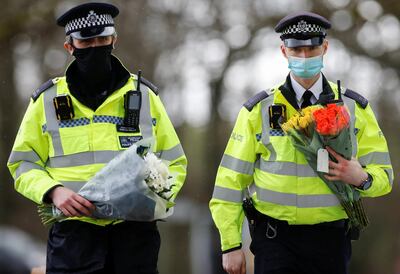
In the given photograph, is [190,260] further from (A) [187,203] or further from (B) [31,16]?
(B) [31,16]

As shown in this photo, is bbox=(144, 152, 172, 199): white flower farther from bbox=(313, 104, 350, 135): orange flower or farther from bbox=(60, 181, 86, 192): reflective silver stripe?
bbox=(313, 104, 350, 135): orange flower

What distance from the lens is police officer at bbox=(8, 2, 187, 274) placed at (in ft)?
21.4

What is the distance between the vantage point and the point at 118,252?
6.57m

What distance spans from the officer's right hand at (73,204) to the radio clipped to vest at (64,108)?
20.7 inches

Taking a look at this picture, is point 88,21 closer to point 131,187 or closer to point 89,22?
point 89,22

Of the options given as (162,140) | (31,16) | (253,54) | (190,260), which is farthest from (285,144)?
(190,260)

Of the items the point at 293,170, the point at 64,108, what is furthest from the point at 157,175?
the point at 293,170

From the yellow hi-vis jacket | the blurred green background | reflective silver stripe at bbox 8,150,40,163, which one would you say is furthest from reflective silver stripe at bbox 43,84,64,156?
the blurred green background

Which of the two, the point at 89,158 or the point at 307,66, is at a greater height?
the point at 307,66

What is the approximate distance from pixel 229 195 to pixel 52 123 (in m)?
1.23

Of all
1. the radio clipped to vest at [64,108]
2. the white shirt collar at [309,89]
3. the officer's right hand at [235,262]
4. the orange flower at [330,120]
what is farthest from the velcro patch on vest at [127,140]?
the orange flower at [330,120]

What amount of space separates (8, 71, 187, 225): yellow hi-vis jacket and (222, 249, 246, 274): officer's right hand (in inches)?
21.9

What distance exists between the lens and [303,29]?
6.77 meters

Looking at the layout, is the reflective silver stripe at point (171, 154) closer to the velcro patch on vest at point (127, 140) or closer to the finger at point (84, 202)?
the velcro patch on vest at point (127, 140)
